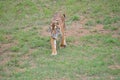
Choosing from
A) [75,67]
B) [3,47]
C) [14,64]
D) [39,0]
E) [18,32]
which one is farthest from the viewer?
[39,0]

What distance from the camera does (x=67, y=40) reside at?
1121cm

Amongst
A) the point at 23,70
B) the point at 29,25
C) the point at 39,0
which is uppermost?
the point at 39,0

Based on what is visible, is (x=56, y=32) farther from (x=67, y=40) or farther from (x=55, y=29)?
(x=67, y=40)

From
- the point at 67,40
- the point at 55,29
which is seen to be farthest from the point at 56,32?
the point at 67,40

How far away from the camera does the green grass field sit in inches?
346

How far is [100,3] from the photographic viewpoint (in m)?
15.0

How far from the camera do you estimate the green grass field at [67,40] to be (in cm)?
880

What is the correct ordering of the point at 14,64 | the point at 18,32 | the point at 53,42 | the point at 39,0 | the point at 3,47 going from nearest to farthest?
the point at 14,64 → the point at 53,42 → the point at 3,47 → the point at 18,32 → the point at 39,0

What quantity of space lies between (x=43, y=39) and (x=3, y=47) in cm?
141

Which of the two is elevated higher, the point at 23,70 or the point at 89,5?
the point at 89,5

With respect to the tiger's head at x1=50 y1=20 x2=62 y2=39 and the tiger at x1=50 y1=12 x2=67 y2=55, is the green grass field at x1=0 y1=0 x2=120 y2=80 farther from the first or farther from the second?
the tiger's head at x1=50 y1=20 x2=62 y2=39

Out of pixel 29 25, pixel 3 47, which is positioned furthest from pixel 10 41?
pixel 29 25

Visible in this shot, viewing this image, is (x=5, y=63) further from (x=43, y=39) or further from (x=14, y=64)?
(x=43, y=39)

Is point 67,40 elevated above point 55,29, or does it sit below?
below
